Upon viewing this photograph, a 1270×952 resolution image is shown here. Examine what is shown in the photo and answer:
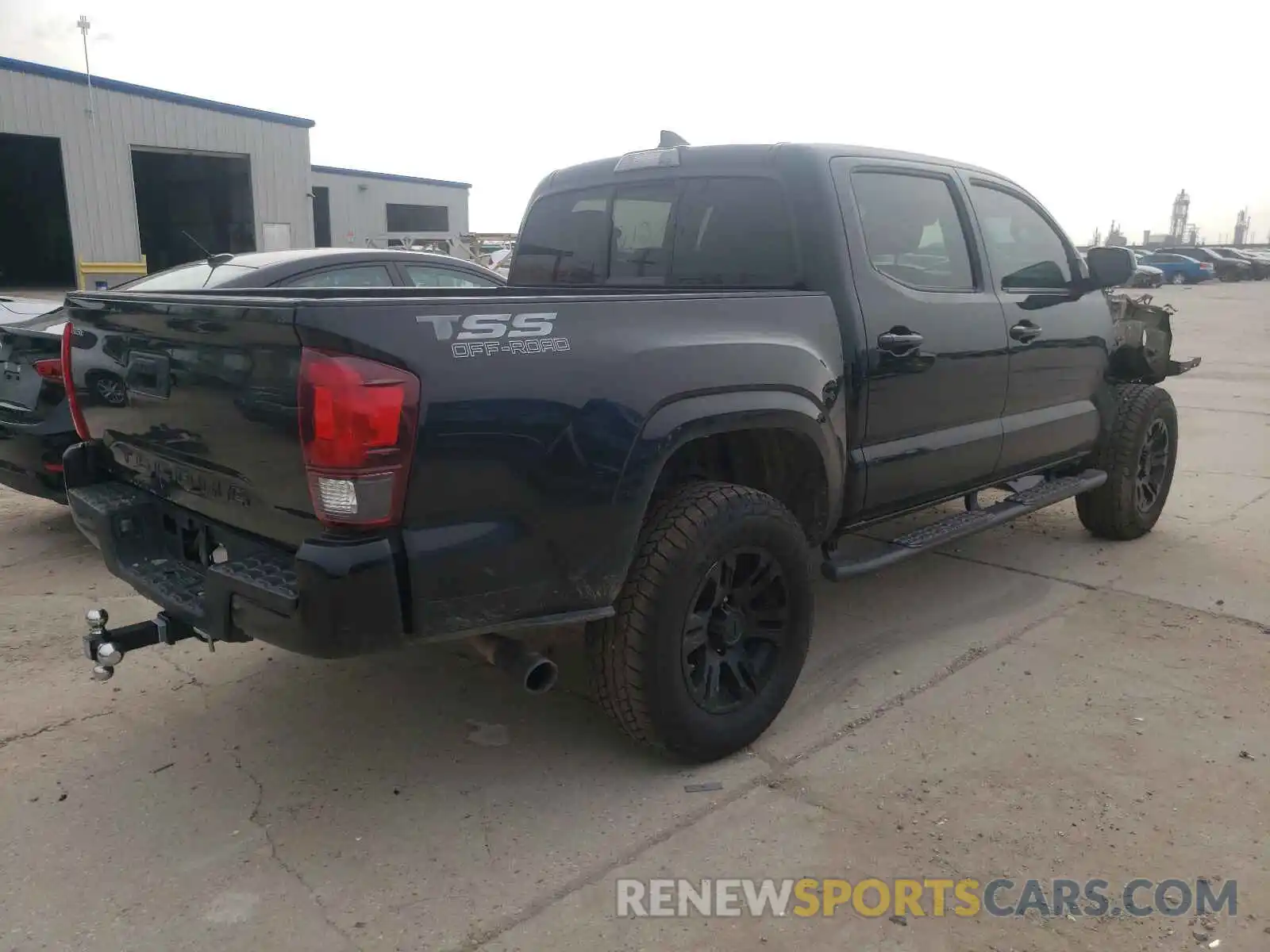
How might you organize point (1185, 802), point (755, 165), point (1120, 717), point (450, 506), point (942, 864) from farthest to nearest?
point (755, 165) < point (1120, 717) < point (1185, 802) < point (942, 864) < point (450, 506)

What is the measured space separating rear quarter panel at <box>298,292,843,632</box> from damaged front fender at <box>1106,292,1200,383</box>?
3162 mm

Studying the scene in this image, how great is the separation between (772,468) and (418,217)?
3642cm

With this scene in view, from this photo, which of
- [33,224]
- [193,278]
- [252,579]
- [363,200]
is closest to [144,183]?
[33,224]

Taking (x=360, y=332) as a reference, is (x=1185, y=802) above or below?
below

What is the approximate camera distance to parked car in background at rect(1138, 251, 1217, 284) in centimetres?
4497

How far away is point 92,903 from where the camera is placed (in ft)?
8.23

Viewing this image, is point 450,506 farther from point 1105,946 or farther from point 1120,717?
point 1120,717

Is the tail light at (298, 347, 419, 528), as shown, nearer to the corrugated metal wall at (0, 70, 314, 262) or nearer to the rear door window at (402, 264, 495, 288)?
the rear door window at (402, 264, 495, 288)

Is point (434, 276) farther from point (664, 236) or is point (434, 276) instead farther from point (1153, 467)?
point (1153, 467)

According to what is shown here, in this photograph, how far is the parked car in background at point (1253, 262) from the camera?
161 ft

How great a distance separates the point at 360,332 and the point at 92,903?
161 cm

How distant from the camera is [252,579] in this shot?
2518 mm

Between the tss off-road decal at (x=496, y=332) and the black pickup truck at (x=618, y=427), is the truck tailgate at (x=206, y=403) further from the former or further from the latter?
the tss off-road decal at (x=496, y=332)

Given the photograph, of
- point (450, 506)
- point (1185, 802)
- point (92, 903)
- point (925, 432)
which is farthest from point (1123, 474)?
point (92, 903)
